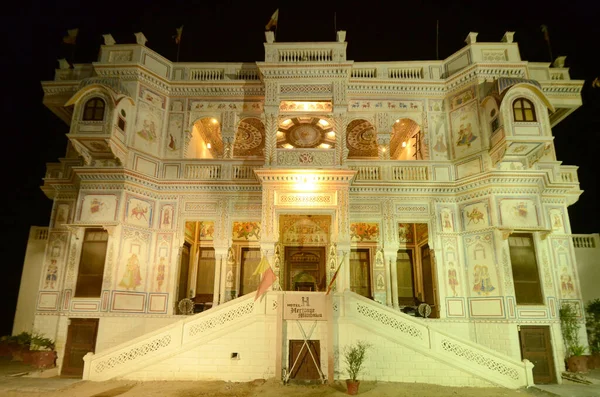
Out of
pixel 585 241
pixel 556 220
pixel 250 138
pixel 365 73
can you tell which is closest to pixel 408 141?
pixel 365 73

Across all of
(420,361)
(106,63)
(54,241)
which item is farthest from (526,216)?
(54,241)

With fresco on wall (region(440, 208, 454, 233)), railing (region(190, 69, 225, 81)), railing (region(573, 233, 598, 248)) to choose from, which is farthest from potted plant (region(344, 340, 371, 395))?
railing (region(190, 69, 225, 81))

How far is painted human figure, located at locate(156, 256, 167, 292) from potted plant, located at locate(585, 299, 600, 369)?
1594 centimetres

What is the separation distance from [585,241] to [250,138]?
52.2 feet

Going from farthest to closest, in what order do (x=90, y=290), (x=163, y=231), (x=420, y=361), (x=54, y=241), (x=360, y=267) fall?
(x=360, y=267)
(x=54, y=241)
(x=163, y=231)
(x=90, y=290)
(x=420, y=361)

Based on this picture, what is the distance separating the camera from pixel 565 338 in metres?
13.8

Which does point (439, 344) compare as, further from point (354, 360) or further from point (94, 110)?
point (94, 110)

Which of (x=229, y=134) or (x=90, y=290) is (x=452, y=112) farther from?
(x=90, y=290)

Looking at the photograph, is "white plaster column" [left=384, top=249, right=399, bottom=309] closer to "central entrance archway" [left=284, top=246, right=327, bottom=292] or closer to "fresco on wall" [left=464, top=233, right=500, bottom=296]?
"fresco on wall" [left=464, top=233, right=500, bottom=296]

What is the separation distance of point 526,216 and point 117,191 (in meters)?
14.7

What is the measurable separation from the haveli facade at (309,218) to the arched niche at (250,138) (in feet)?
1.06

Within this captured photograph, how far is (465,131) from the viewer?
15.5 meters

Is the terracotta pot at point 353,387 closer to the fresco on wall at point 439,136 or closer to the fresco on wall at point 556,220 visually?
the fresco on wall at point 439,136

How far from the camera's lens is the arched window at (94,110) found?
1408 centimetres
